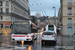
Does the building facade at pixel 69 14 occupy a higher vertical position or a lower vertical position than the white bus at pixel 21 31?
higher

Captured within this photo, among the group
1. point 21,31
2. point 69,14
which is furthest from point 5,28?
point 21,31

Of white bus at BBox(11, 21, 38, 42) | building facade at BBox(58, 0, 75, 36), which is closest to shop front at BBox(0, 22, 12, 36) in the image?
building facade at BBox(58, 0, 75, 36)

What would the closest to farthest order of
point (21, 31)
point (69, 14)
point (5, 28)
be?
point (21, 31)
point (69, 14)
point (5, 28)

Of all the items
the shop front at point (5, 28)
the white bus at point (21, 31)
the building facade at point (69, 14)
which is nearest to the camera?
the white bus at point (21, 31)

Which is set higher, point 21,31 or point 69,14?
point 69,14

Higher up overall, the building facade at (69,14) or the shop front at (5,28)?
the building facade at (69,14)

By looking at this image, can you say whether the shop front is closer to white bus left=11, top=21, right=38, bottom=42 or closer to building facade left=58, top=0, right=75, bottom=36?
building facade left=58, top=0, right=75, bottom=36

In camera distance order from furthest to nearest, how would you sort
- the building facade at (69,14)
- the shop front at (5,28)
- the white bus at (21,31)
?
the shop front at (5,28) < the building facade at (69,14) < the white bus at (21,31)

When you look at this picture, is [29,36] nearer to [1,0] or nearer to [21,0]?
[1,0]

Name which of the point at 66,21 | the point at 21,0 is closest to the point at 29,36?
the point at 66,21

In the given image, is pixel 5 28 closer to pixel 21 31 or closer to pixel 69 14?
pixel 69 14

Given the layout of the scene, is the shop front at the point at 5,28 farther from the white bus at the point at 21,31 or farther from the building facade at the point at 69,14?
the white bus at the point at 21,31

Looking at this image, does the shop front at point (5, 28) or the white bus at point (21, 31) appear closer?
the white bus at point (21, 31)

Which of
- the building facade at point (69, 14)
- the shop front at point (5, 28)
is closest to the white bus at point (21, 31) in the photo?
the building facade at point (69, 14)
